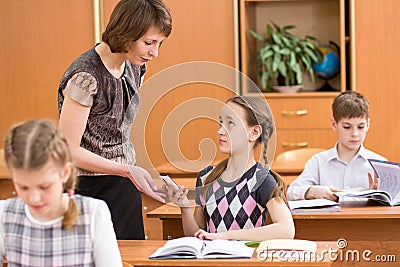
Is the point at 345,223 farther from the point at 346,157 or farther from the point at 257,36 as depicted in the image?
the point at 257,36

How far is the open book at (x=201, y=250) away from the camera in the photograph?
6.84 feet

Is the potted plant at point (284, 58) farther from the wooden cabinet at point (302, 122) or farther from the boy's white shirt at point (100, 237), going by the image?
the boy's white shirt at point (100, 237)

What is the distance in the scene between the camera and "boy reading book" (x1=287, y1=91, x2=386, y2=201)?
3.34 m

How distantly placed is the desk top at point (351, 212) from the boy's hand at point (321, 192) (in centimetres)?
7

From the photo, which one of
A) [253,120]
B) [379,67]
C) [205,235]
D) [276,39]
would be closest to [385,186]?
[253,120]

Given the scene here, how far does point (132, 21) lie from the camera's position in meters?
2.22

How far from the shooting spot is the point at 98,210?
1.74 meters

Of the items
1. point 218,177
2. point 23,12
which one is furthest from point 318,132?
point 218,177

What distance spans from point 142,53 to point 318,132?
2708 mm

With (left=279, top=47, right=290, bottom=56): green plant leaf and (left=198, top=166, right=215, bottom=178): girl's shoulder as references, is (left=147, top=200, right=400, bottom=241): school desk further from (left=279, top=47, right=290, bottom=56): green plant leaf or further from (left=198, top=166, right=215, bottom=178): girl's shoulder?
(left=279, top=47, right=290, bottom=56): green plant leaf

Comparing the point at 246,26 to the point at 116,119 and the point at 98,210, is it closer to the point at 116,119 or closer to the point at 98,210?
the point at 116,119

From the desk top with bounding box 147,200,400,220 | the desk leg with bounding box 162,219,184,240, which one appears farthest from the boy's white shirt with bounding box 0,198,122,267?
the desk leg with bounding box 162,219,184,240

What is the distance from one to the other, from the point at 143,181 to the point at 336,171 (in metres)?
1.38

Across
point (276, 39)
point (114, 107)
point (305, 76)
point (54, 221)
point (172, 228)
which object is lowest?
point (172, 228)
